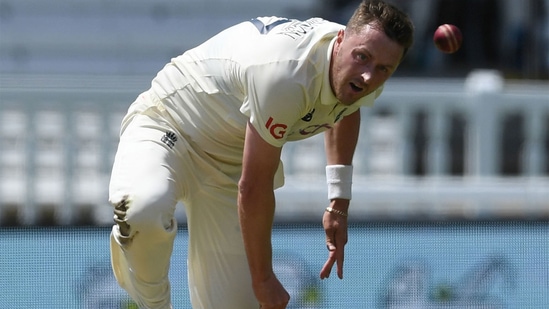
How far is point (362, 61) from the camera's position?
353 centimetres

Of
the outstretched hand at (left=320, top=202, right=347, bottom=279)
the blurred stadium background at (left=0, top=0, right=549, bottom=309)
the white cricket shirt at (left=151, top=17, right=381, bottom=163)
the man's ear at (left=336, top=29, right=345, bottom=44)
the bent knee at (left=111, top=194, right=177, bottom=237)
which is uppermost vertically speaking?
the man's ear at (left=336, top=29, right=345, bottom=44)

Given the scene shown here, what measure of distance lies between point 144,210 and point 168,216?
11cm

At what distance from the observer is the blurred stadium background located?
5121 millimetres

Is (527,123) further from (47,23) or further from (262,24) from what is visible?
(47,23)

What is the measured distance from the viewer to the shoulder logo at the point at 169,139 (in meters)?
3.91

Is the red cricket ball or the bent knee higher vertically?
the red cricket ball

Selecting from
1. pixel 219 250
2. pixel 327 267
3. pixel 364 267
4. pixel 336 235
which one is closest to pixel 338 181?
pixel 336 235

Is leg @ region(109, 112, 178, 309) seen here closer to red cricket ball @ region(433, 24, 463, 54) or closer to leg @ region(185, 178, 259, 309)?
leg @ region(185, 178, 259, 309)

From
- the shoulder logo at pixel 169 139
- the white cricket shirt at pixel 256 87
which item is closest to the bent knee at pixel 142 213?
the shoulder logo at pixel 169 139

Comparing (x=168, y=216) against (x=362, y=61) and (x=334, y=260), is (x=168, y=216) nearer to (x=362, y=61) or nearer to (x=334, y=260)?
(x=334, y=260)

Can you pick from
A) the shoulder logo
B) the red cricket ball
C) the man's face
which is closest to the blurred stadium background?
the shoulder logo

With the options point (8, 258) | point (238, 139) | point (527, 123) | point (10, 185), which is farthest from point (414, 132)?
point (238, 139)

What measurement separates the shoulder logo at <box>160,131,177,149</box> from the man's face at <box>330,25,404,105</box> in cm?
61

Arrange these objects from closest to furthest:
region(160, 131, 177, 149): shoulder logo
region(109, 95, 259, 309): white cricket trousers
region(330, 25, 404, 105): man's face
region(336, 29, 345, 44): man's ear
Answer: region(330, 25, 404, 105): man's face, region(336, 29, 345, 44): man's ear, region(109, 95, 259, 309): white cricket trousers, region(160, 131, 177, 149): shoulder logo
